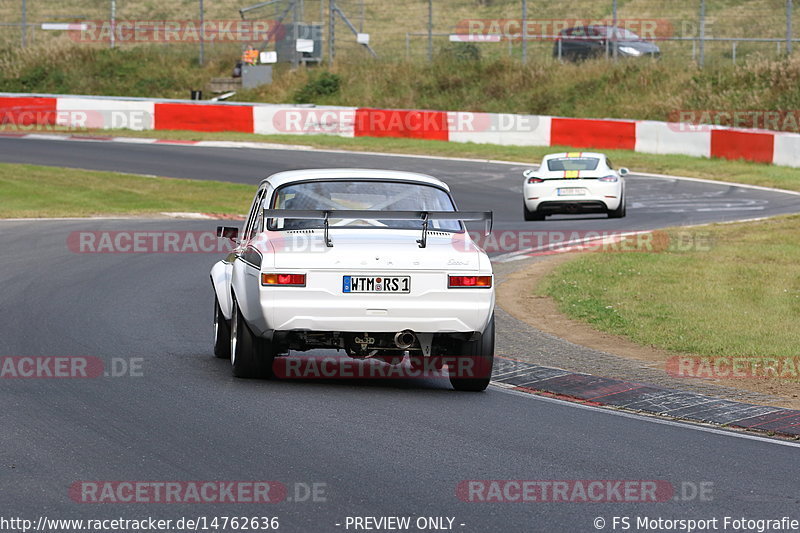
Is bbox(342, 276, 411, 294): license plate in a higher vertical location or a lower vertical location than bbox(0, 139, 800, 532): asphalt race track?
higher

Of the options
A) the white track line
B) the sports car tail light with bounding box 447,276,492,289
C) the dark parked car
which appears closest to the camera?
the white track line

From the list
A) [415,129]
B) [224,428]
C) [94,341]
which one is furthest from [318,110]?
[224,428]

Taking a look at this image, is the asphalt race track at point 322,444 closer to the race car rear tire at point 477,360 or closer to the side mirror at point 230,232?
the race car rear tire at point 477,360

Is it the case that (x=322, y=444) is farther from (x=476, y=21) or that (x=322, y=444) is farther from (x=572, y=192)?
(x=476, y=21)

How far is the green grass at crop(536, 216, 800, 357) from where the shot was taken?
41.0 feet

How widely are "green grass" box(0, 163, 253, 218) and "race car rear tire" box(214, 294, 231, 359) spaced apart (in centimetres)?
1382

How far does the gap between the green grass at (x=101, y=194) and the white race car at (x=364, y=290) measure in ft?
50.0

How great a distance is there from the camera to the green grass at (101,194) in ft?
84.0

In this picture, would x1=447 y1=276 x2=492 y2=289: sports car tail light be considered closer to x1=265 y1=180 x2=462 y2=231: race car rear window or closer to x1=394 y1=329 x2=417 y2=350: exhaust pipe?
x1=394 y1=329 x2=417 y2=350: exhaust pipe

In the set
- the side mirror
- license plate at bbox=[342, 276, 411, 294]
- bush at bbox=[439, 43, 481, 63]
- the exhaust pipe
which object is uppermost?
bush at bbox=[439, 43, 481, 63]

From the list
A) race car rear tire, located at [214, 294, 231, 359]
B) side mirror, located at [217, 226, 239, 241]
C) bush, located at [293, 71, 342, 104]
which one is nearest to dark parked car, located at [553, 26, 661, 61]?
bush, located at [293, 71, 342, 104]

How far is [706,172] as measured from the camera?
3416 cm

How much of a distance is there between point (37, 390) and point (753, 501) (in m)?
5.01

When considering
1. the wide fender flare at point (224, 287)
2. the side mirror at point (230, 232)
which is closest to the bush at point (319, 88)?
the side mirror at point (230, 232)
